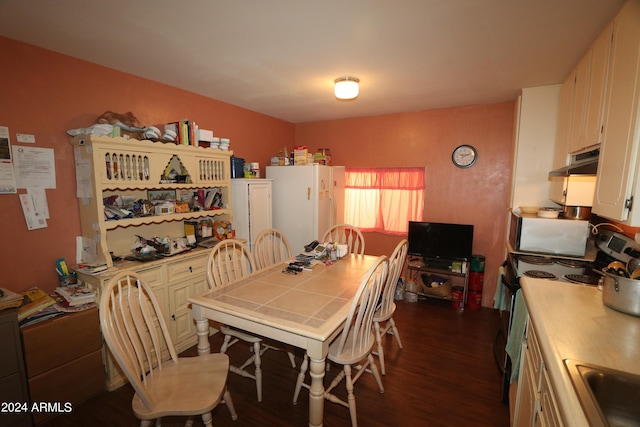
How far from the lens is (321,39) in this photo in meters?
1.85

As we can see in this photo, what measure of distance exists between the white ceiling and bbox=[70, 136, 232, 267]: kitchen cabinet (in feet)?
2.14

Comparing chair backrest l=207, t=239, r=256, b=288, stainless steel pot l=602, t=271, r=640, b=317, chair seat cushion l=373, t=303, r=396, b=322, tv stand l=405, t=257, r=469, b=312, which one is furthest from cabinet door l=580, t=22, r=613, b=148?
chair backrest l=207, t=239, r=256, b=288

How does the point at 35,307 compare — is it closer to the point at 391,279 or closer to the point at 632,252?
the point at 391,279

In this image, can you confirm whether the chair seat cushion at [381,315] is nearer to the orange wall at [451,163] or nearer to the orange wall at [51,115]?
the orange wall at [451,163]

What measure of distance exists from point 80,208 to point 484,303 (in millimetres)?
4264

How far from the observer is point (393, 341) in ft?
9.09

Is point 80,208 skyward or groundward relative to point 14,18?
groundward

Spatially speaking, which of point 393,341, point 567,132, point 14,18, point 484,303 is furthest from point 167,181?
point 484,303

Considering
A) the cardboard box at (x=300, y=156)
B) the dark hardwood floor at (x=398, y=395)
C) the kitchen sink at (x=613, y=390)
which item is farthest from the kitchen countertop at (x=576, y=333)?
the cardboard box at (x=300, y=156)

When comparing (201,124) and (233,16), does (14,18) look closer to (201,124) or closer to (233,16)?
(233,16)

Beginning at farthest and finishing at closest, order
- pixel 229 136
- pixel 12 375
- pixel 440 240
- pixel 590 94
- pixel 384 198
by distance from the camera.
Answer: pixel 384 198, pixel 440 240, pixel 229 136, pixel 590 94, pixel 12 375

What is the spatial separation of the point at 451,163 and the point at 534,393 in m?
2.88

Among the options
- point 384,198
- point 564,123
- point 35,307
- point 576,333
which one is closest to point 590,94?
point 564,123

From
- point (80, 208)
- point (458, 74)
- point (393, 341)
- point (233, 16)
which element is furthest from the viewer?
point (393, 341)
